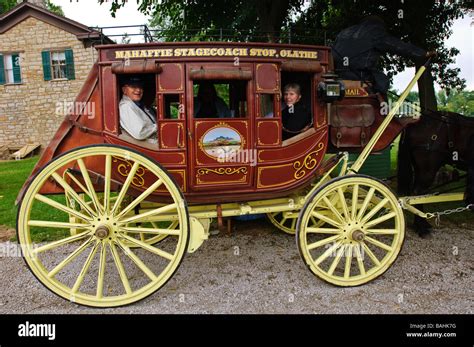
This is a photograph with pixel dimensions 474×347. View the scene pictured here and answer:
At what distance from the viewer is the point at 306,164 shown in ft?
11.9

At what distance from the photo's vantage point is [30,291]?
3.58m

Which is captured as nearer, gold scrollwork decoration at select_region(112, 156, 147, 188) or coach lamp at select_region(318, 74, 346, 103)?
gold scrollwork decoration at select_region(112, 156, 147, 188)

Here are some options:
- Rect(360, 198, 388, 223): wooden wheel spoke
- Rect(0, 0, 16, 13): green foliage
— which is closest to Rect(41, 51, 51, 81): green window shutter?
Rect(0, 0, 16, 13): green foliage

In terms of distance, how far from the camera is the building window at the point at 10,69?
47.5 ft


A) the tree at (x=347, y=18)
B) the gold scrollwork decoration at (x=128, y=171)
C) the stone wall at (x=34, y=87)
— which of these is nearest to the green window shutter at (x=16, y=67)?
the stone wall at (x=34, y=87)

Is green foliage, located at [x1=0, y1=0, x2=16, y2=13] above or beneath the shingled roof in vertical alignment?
above

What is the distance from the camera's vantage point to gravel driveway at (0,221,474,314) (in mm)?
3186

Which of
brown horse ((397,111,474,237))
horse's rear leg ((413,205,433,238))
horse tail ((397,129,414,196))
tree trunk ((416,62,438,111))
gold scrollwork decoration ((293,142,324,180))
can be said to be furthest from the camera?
tree trunk ((416,62,438,111))

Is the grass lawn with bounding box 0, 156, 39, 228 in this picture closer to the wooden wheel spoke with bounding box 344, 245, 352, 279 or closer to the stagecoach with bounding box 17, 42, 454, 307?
the stagecoach with bounding box 17, 42, 454, 307

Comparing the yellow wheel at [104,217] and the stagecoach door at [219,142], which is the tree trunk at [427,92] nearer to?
the stagecoach door at [219,142]

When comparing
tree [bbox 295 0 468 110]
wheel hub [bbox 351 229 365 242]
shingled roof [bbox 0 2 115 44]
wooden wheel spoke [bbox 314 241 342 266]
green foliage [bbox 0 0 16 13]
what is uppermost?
green foliage [bbox 0 0 16 13]

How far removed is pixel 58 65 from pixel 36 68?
34.3 inches

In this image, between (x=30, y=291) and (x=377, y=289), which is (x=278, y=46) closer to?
(x=377, y=289)

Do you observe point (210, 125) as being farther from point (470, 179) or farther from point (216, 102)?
point (470, 179)
